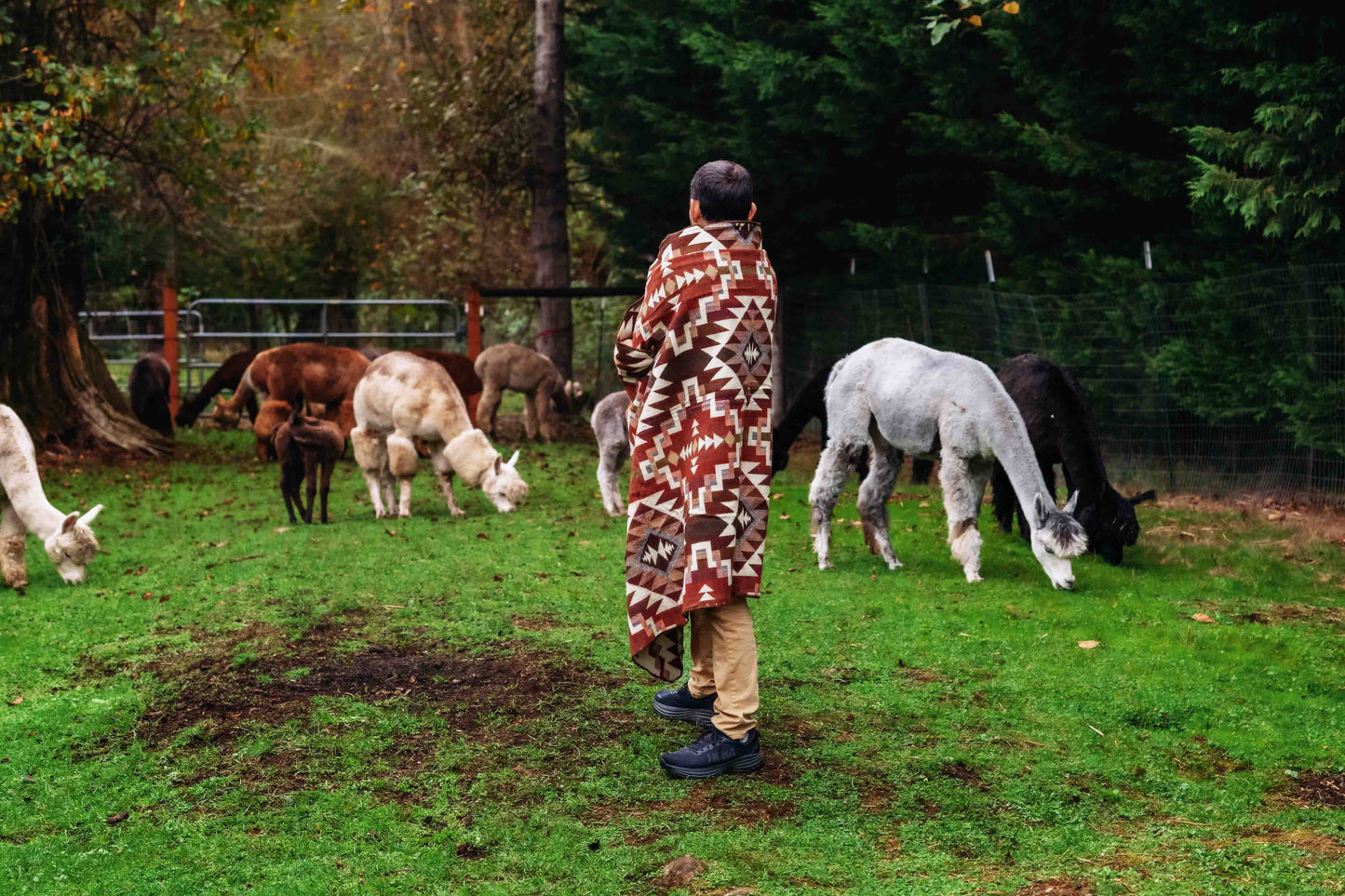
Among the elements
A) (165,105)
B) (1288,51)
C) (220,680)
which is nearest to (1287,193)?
(1288,51)

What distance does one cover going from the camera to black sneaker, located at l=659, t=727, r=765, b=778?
4859 millimetres

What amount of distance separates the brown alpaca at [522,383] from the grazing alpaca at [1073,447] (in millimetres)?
9069

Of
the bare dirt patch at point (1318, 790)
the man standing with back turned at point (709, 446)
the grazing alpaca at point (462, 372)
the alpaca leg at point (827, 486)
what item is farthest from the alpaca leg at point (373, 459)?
the bare dirt patch at point (1318, 790)

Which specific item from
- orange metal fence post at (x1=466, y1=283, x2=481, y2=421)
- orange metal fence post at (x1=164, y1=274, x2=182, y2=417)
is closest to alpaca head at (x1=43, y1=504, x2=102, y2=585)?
orange metal fence post at (x1=164, y1=274, x2=182, y2=417)

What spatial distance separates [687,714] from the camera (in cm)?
547

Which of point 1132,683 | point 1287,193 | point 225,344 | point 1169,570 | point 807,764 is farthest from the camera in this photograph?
point 225,344

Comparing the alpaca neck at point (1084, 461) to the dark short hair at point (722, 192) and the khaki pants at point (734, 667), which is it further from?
the dark short hair at point (722, 192)

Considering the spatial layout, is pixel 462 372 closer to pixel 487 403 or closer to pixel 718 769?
pixel 487 403

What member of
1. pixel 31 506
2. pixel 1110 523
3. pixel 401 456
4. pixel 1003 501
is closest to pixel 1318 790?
pixel 1110 523

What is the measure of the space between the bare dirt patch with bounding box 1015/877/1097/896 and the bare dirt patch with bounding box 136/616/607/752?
234cm

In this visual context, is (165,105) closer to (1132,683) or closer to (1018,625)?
(1018,625)

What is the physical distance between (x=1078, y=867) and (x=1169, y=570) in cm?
512

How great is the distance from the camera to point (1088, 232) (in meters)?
13.3

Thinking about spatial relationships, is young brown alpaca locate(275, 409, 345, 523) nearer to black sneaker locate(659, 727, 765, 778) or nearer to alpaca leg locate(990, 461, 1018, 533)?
alpaca leg locate(990, 461, 1018, 533)
